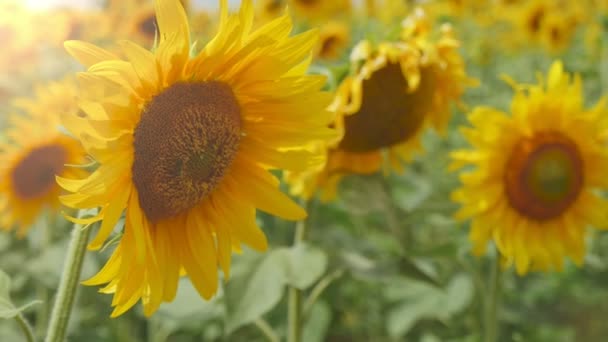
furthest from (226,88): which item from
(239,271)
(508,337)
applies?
(508,337)

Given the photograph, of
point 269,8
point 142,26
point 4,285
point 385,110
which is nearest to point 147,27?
point 142,26

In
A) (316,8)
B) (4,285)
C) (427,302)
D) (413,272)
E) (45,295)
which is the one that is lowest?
(427,302)

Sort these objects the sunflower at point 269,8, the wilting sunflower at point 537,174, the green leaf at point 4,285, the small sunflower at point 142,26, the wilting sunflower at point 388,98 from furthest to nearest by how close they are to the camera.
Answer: the sunflower at point 269,8, the small sunflower at point 142,26, the wilting sunflower at point 537,174, the wilting sunflower at point 388,98, the green leaf at point 4,285

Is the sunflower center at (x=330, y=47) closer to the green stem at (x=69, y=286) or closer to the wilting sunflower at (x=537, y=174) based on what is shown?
the wilting sunflower at (x=537, y=174)

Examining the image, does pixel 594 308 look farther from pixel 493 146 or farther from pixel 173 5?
pixel 173 5

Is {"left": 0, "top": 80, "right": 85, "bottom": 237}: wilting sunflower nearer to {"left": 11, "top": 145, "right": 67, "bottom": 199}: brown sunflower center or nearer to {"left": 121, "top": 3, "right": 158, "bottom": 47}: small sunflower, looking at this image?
{"left": 11, "top": 145, "right": 67, "bottom": 199}: brown sunflower center

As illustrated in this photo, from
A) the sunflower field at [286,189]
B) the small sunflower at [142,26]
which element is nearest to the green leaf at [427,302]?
the sunflower field at [286,189]

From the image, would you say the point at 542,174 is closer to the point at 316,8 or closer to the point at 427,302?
the point at 427,302
